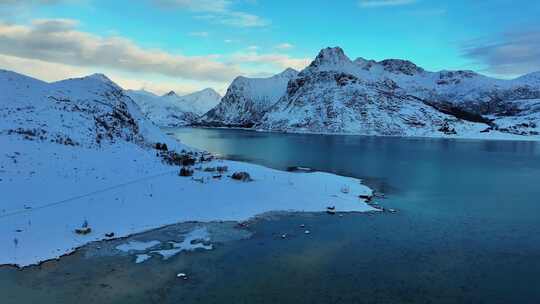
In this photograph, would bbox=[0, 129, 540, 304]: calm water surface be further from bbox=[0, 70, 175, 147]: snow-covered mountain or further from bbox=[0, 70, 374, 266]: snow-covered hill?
bbox=[0, 70, 175, 147]: snow-covered mountain

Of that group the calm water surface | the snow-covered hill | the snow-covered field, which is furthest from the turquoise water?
the snow-covered hill

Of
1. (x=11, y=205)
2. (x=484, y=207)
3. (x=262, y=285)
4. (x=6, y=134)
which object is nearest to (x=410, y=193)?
(x=484, y=207)

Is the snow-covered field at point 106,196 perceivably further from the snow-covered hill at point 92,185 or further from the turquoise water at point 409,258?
the turquoise water at point 409,258

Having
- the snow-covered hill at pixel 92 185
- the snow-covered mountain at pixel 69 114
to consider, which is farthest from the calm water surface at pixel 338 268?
the snow-covered mountain at pixel 69 114

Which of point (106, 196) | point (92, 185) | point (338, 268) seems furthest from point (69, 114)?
point (338, 268)

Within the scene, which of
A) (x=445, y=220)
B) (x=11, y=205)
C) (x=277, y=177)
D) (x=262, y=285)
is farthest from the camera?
(x=277, y=177)

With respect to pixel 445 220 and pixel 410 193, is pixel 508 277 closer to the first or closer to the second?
pixel 445 220

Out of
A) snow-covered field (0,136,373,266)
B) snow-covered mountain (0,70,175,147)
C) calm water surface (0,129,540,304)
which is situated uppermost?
snow-covered mountain (0,70,175,147)

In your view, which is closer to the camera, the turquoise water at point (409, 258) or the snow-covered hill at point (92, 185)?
the turquoise water at point (409, 258)
